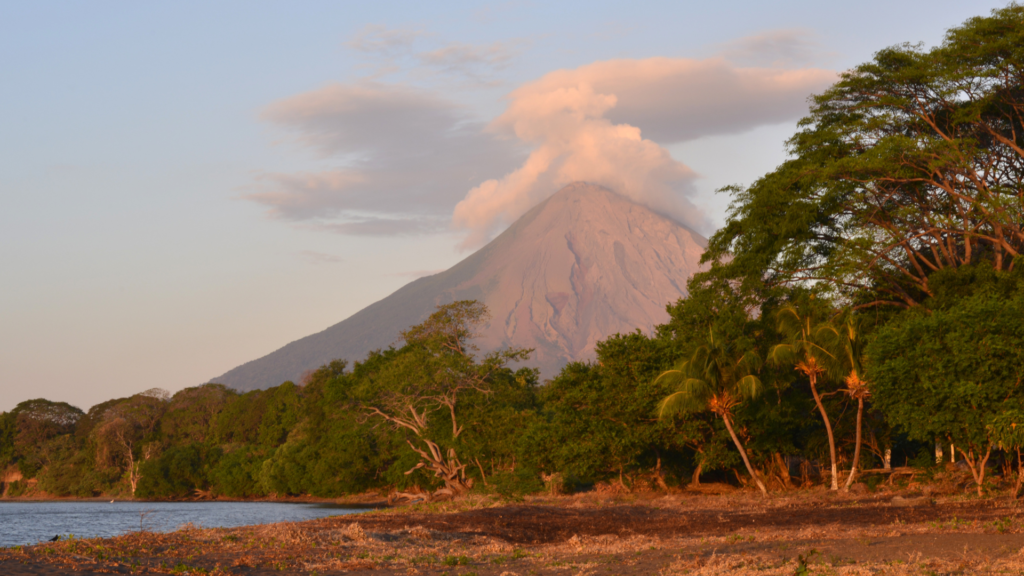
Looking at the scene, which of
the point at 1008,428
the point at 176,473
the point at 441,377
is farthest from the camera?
the point at 176,473

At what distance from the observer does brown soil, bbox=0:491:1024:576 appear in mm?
11430

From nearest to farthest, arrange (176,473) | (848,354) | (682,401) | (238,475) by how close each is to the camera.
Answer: (848,354) < (682,401) < (238,475) < (176,473)

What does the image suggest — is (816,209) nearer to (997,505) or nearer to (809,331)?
(809,331)

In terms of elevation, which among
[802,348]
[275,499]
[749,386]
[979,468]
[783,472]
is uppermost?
[802,348]

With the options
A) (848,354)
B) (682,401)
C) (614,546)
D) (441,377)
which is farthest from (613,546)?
(441,377)

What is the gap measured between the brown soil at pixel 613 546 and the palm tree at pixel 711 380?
4.12 m

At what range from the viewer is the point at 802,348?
26.9 meters

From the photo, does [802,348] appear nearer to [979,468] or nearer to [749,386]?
[749,386]

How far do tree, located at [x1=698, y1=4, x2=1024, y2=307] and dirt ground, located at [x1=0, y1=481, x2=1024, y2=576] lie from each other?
8.85m

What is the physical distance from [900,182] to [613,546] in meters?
19.4

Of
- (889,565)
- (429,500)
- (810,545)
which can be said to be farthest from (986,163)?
(429,500)

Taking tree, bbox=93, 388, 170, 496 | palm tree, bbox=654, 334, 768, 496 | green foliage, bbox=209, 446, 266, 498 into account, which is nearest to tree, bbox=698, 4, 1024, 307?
palm tree, bbox=654, 334, 768, 496

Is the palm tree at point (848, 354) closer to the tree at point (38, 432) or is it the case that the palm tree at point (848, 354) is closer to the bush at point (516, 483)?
the bush at point (516, 483)

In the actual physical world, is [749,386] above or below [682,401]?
above
